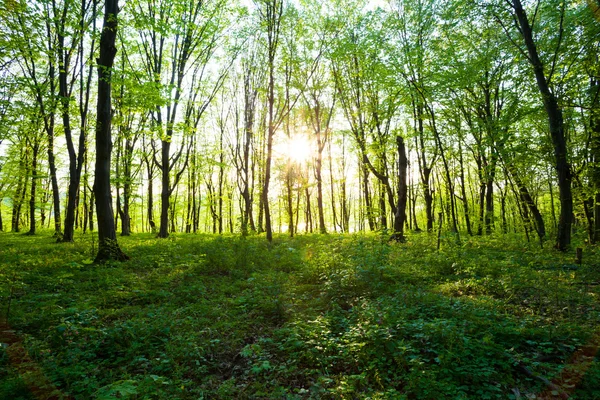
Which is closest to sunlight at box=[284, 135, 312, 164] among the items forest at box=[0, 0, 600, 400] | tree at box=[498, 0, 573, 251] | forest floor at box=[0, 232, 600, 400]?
forest at box=[0, 0, 600, 400]

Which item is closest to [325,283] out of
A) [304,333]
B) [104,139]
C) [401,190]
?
[304,333]

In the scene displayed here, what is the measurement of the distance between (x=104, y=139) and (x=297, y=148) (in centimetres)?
2071

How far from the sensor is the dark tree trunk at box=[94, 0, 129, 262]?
914 cm

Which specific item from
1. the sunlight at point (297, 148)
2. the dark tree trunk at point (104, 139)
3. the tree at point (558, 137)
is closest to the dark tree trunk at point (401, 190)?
the tree at point (558, 137)

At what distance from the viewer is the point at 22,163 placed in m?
25.2

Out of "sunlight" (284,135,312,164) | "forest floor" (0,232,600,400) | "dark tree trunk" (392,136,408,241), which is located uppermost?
"sunlight" (284,135,312,164)

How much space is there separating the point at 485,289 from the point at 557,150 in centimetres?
705

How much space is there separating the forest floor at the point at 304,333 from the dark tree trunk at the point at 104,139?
1002mm

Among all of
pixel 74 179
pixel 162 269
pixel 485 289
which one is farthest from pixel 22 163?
pixel 485 289

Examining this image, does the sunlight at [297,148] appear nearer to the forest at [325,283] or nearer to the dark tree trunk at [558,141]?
the forest at [325,283]

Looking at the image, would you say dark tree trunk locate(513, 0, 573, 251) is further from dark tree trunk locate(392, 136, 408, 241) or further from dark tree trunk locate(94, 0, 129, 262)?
dark tree trunk locate(94, 0, 129, 262)

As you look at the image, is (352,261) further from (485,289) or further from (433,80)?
(433,80)

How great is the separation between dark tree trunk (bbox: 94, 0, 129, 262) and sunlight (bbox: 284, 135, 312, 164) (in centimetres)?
1897

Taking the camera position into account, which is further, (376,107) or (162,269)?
(376,107)
